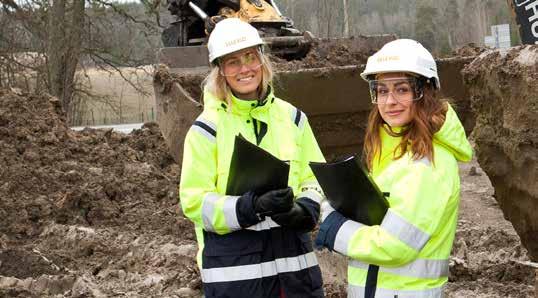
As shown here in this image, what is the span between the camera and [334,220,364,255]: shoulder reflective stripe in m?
2.80

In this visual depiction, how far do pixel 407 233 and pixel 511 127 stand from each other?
1.50m

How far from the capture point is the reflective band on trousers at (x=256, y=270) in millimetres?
3242

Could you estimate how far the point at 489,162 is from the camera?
428cm

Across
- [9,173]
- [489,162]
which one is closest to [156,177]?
[9,173]

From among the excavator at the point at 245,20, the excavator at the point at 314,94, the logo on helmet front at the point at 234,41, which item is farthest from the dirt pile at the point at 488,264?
the excavator at the point at 245,20

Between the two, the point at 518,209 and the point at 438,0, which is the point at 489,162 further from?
the point at 438,0

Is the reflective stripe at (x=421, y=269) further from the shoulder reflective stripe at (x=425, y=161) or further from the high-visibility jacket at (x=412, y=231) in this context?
the shoulder reflective stripe at (x=425, y=161)

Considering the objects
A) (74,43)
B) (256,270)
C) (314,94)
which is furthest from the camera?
(74,43)

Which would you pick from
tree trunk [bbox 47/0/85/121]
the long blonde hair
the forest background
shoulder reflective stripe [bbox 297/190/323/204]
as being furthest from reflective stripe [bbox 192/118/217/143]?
tree trunk [bbox 47/0/85/121]

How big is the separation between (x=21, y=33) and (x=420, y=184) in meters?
19.0

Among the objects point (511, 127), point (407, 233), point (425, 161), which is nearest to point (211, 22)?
point (511, 127)

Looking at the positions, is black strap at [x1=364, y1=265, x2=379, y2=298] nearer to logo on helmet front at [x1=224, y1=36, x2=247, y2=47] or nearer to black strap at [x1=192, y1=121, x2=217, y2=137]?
black strap at [x1=192, y1=121, x2=217, y2=137]

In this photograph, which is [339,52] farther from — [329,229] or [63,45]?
[63,45]

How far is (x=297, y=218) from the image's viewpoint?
3.26 meters
